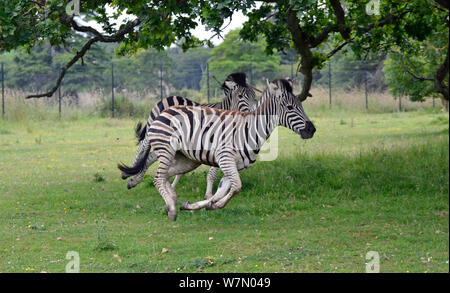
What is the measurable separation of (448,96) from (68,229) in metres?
7.60

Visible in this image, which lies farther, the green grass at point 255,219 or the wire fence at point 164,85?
the wire fence at point 164,85

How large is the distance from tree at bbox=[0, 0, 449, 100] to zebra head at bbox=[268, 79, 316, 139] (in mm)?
1109

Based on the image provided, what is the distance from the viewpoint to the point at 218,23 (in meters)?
9.53

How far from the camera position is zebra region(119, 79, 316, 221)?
8.61 m

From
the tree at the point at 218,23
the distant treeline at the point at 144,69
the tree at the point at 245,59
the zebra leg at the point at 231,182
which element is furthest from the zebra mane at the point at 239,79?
the tree at the point at 245,59

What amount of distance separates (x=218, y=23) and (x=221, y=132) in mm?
1874

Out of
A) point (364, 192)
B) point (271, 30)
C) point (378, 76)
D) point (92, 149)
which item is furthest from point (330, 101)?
point (364, 192)

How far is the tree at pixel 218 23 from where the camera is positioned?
10.0 meters

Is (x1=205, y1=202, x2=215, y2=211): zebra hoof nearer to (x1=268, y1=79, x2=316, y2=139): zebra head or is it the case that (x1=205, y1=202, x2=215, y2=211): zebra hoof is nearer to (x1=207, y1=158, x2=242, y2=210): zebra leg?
(x1=207, y1=158, x2=242, y2=210): zebra leg

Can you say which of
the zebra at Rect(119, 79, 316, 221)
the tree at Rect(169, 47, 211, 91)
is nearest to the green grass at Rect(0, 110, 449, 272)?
the zebra at Rect(119, 79, 316, 221)

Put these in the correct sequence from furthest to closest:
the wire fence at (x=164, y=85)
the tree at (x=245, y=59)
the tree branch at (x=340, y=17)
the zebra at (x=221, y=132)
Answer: the tree at (x=245, y=59), the wire fence at (x=164, y=85), the tree branch at (x=340, y=17), the zebra at (x=221, y=132)

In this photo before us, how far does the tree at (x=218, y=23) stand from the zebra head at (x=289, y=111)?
1.11 metres

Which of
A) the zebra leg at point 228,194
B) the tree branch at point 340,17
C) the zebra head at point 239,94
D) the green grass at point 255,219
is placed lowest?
the green grass at point 255,219

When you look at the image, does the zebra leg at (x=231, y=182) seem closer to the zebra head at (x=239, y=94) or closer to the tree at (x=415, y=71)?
the zebra head at (x=239, y=94)
